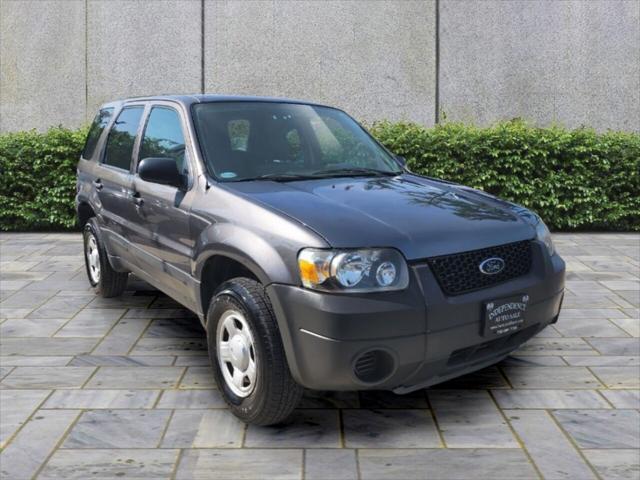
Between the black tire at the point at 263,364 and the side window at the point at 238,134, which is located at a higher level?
the side window at the point at 238,134

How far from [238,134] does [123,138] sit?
5.42 feet

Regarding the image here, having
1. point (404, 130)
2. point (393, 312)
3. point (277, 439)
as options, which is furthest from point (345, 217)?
point (404, 130)

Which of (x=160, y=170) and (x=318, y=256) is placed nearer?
(x=318, y=256)

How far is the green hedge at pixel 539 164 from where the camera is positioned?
33.9 ft

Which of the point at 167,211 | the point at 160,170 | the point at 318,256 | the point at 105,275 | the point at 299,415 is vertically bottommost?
the point at 299,415

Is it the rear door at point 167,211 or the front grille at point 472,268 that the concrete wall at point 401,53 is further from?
the front grille at point 472,268

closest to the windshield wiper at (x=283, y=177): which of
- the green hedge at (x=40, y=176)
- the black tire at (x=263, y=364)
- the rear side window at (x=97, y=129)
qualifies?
the black tire at (x=263, y=364)

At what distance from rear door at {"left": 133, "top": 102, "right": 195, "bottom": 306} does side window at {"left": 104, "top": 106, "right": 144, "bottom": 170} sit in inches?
10.4

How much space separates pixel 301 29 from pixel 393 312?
9718mm

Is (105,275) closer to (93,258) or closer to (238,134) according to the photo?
(93,258)

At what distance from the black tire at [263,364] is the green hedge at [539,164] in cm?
683

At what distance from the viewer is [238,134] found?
15.9 ft

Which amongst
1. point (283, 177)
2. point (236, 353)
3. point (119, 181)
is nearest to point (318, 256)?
point (236, 353)

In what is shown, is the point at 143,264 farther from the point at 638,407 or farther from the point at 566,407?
the point at 638,407
